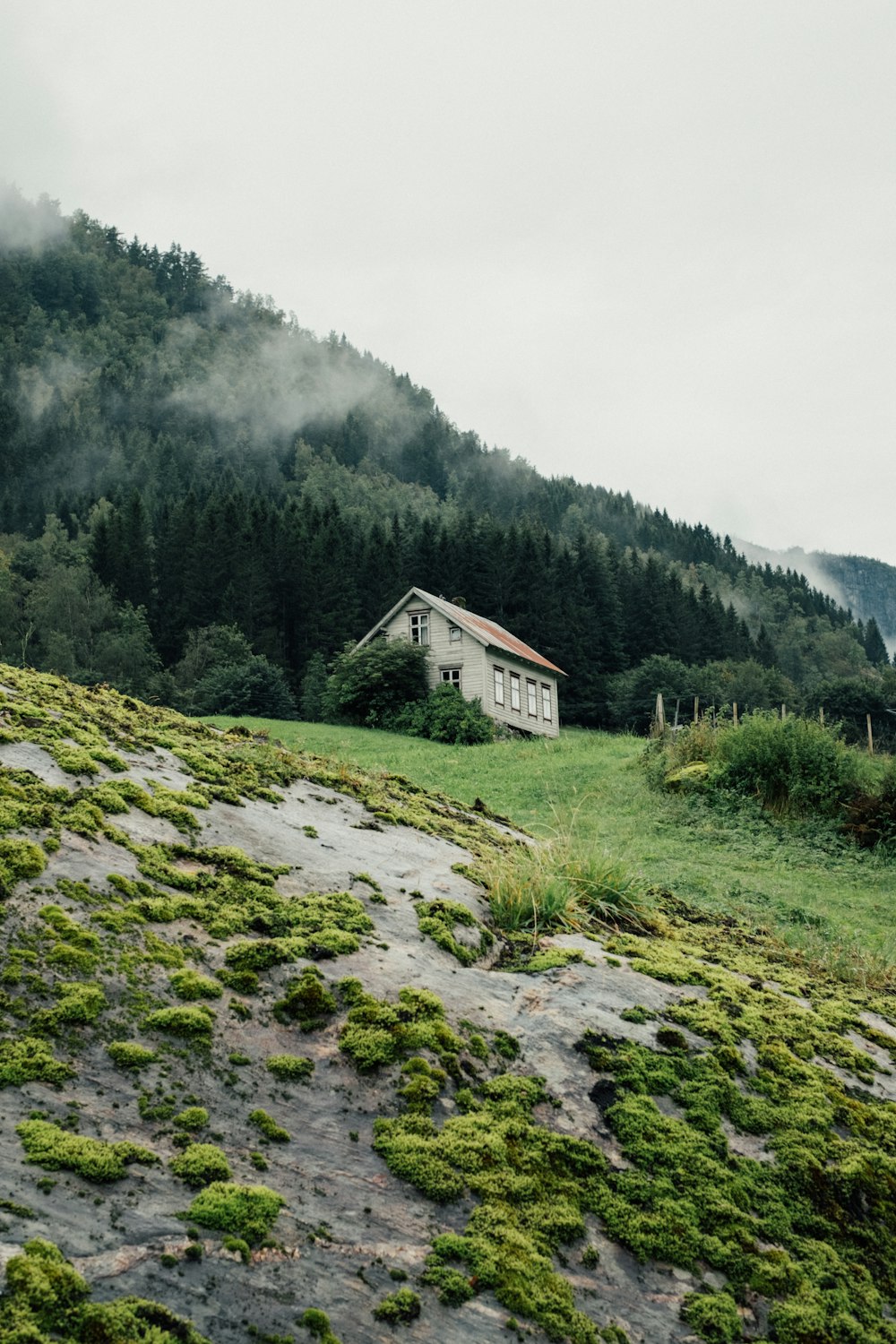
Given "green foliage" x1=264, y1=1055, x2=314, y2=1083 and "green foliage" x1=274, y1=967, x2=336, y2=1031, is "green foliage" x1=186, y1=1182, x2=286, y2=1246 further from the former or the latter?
"green foliage" x1=274, y1=967, x2=336, y2=1031

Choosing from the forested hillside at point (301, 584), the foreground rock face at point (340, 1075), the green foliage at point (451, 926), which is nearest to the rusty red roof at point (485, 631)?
the forested hillside at point (301, 584)

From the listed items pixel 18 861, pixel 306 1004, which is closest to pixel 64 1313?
pixel 306 1004

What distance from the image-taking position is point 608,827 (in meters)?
17.9

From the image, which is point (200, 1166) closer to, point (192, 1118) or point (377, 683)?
point (192, 1118)

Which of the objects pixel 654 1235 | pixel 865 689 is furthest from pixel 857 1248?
pixel 865 689

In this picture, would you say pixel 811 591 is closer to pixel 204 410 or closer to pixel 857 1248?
pixel 204 410

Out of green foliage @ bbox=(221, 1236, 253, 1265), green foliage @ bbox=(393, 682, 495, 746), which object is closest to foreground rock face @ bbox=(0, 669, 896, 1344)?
green foliage @ bbox=(221, 1236, 253, 1265)

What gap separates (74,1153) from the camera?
8.37 feet

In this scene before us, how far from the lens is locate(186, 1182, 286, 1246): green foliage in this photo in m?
2.52

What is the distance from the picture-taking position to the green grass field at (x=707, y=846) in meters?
9.72

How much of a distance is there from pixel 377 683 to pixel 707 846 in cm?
3136

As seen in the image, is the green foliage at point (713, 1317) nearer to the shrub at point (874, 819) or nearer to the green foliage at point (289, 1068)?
the green foliage at point (289, 1068)

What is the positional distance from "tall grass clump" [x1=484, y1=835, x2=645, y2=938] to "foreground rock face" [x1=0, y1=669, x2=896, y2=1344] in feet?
0.59

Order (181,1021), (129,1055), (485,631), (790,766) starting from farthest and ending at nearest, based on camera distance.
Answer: (485,631)
(790,766)
(181,1021)
(129,1055)
